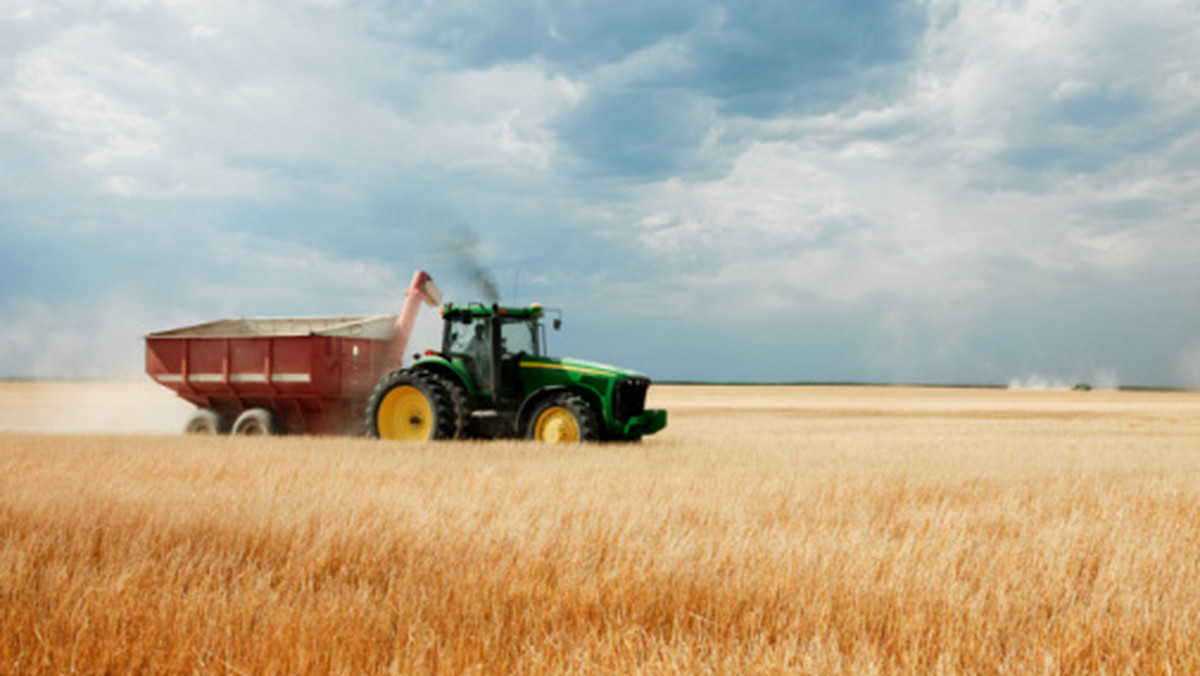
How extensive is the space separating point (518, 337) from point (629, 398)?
2096mm

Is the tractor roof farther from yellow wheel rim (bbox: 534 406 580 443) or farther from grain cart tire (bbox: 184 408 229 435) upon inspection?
grain cart tire (bbox: 184 408 229 435)

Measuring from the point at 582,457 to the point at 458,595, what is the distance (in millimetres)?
7680

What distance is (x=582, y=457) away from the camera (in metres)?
12.4

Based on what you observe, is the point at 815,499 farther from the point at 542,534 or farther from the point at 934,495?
the point at 542,534

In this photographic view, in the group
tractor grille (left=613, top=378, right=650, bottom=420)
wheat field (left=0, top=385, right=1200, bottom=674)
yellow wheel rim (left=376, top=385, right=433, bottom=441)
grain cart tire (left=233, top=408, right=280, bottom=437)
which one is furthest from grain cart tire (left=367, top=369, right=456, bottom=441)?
wheat field (left=0, top=385, right=1200, bottom=674)

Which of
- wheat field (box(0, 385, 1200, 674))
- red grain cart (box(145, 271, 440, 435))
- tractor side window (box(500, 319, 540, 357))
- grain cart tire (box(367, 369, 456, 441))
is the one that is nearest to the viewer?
wheat field (box(0, 385, 1200, 674))

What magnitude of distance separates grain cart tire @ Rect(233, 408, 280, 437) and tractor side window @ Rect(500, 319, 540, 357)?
4962 millimetres

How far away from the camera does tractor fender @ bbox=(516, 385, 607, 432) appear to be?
14875 mm

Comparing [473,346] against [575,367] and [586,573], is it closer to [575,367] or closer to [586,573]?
[575,367]

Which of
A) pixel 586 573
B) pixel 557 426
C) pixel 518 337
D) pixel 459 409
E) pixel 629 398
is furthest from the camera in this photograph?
pixel 629 398

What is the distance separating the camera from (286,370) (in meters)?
16.8

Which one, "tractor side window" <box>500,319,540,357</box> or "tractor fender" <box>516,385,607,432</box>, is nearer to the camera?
"tractor fender" <box>516,385,607,432</box>

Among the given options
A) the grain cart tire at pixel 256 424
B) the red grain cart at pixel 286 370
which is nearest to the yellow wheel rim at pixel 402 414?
the red grain cart at pixel 286 370

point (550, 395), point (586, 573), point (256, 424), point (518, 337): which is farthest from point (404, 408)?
point (586, 573)
